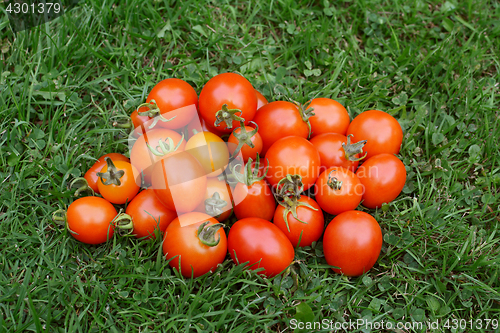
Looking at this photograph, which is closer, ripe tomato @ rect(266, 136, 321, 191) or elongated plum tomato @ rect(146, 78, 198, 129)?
ripe tomato @ rect(266, 136, 321, 191)

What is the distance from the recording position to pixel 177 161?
2.14m

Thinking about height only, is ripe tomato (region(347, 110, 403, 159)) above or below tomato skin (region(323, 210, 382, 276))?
above

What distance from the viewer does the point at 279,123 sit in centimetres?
238

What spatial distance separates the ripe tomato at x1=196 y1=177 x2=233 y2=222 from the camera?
2244 mm

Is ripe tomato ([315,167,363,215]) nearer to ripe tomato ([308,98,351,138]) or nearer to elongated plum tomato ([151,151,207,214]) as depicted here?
ripe tomato ([308,98,351,138])

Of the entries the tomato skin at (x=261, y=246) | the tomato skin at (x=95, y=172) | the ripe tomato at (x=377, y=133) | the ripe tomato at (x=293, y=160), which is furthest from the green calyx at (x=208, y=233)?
the ripe tomato at (x=377, y=133)

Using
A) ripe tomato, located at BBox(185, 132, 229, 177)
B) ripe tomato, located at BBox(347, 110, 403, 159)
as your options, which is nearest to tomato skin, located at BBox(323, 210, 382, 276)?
ripe tomato, located at BBox(347, 110, 403, 159)

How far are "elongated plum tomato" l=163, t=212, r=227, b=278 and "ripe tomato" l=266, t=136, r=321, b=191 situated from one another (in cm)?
47

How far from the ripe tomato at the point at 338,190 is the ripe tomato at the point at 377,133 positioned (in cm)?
30

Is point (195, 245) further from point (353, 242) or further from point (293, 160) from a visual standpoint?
point (353, 242)

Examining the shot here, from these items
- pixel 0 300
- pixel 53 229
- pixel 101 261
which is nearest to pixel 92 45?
pixel 53 229

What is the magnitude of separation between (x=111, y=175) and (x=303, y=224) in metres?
1.18

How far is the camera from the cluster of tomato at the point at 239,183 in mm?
2141

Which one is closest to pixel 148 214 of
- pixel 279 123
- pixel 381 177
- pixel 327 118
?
pixel 279 123
